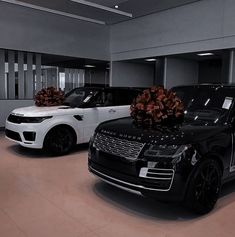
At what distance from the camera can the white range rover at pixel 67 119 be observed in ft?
16.6

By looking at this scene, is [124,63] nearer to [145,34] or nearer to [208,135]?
[145,34]

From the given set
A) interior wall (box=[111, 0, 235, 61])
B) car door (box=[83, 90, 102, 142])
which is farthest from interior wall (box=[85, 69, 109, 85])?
car door (box=[83, 90, 102, 142])

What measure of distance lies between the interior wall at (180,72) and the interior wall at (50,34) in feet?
8.55

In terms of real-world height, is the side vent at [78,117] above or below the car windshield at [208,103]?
below

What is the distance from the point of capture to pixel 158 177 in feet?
9.07

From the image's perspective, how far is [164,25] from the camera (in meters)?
8.54

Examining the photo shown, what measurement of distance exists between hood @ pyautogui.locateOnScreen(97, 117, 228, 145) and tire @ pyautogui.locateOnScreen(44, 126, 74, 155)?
2.02 meters

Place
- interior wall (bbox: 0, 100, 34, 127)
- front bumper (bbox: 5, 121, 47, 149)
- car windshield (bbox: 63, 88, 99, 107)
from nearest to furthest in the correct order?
1. front bumper (bbox: 5, 121, 47, 149)
2. car windshield (bbox: 63, 88, 99, 107)
3. interior wall (bbox: 0, 100, 34, 127)

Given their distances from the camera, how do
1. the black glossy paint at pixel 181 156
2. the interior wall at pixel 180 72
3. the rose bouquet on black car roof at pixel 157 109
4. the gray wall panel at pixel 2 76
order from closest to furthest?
the black glossy paint at pixel 181 156, the rose bouquet on black car roof at pixel 157 109, the gray wall panel at pixel 2 76, the interior wall at pixel 180 72

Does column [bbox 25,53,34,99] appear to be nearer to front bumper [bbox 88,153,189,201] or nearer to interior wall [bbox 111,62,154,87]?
interior wall [bbox 111,62,154,87]

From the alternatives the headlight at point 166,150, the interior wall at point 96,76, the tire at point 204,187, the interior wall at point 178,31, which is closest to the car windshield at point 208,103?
the tire at point 204,187

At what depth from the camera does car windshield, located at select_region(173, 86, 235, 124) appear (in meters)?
3.46

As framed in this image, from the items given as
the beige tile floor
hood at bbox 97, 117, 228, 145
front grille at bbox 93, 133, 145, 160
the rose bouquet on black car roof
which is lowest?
the beige tile floor

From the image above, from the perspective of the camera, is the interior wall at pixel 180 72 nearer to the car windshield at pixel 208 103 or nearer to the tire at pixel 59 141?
the tire at pixel 59 141
